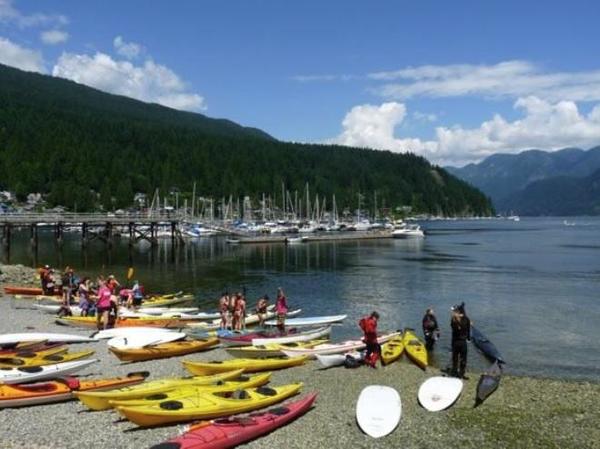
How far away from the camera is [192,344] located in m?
25.0

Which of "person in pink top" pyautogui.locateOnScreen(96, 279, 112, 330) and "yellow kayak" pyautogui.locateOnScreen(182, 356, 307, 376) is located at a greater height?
"person in pink top" pyautogui.locateOnScreen(96, 279, 112, 330)

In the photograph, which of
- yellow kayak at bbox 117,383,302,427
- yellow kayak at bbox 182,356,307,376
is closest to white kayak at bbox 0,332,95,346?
yellow kayak at bbox 182,356,307,376

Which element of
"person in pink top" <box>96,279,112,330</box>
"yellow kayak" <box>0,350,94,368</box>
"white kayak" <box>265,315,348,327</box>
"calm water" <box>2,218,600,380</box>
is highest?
"person in pink top" <box>96,279,112,330</box>

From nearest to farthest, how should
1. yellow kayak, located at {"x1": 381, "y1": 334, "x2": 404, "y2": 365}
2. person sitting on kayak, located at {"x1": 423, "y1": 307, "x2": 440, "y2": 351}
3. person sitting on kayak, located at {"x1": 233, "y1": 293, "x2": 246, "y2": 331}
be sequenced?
1. yellow kayak, located at {"x1": 381, "y1": 334, "x2": 404, "y2": 365}
2. person sitting on kayak, located at {"x1": 423, "y1": 307, "x2": 440, "y2": 351}
3. person sitting on kayak, located at {"x1": 233, "y1": 293, "x2": 246, "y2": 331}

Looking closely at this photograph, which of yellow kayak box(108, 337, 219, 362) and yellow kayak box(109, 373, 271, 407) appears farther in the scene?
yellow kayak box(108, 337, 219, 362)

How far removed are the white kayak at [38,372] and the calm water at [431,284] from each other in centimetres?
1475

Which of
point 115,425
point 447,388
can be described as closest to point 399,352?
point 447,388

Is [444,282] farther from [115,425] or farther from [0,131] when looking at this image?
[0,131]

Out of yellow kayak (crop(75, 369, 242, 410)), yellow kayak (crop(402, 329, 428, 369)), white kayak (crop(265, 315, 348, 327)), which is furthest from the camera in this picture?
white kayak (crop(265, 315, 348, 327))

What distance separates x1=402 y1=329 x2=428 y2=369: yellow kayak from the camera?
2433cm

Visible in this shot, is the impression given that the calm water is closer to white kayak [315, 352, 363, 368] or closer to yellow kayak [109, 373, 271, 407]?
white kayak [315, 352, 363, 368]

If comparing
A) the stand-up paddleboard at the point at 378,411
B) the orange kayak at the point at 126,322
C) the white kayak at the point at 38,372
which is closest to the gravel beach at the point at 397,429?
the stand-up paddleboard at the point at 378,411

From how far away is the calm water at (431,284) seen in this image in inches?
1216

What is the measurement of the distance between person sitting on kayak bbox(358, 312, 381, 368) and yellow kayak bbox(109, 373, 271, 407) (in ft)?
15.6
